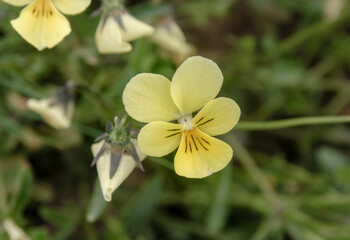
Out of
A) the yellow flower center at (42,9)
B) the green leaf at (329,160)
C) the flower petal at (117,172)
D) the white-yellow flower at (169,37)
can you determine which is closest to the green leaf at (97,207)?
the flower petal at (117,172)

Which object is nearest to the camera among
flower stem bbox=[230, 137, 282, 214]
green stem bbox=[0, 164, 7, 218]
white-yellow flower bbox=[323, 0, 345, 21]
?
green stem bbox=[0, 164, 7, 218]

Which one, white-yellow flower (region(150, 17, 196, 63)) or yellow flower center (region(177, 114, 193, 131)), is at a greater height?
yellow flower center (region(177, 114, 193, 131))

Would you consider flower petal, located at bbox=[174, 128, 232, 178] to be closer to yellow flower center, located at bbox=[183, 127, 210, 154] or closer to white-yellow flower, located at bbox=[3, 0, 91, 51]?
yellow flower center, located at bbox=[183, 127, 210, 154]

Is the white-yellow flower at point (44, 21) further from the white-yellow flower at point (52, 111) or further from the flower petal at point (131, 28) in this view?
the white-yellow flower at point (52, 111)

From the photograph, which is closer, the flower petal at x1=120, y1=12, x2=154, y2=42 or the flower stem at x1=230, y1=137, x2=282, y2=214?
the flower petal at x1=120, y1=12, x2=154, y2=42

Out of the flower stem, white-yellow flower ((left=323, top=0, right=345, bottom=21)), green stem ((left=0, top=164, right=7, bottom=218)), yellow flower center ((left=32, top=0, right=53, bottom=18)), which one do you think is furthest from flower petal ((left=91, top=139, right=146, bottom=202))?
white-yellow flower ((left=323, top=0, right=345, bottom=21))

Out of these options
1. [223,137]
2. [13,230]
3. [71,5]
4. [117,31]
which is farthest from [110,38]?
[223,137]

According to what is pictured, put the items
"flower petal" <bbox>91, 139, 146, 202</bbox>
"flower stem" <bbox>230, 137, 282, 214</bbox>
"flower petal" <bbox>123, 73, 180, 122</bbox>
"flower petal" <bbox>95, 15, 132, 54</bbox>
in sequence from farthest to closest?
"flower stem" <bbox>230, 137, 282, 214</bbox>, "flower petal" <bbox>95, 15, 132, 54</bbox>, "flower petal" <bbox>91, 139, 146, 202</bbox>, "flower petal" <bbox>123, 73, 180, 122</bbox>

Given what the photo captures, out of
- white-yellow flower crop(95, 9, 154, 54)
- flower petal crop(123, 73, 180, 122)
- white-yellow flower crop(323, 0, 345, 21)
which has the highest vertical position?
flower petal crop(123, 73, 180, 122)

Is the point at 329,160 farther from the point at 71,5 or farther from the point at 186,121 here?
the point at 71,5
